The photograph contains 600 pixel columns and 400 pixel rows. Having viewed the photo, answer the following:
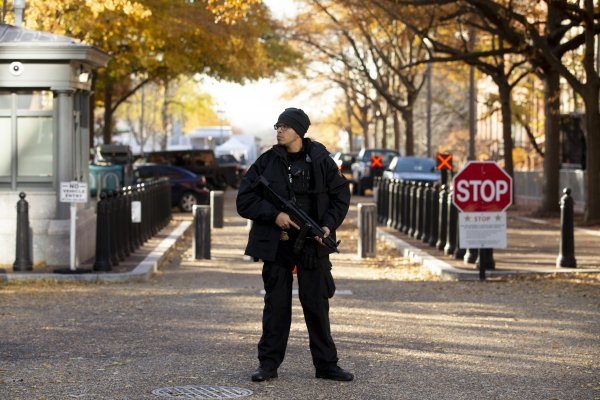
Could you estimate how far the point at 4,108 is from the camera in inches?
733

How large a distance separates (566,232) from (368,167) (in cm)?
3386

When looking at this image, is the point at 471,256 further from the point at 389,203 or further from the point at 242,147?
the point at 242,147

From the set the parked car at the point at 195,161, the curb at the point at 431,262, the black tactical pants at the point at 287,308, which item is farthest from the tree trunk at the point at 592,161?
the black tactical pants at the point at 287,308

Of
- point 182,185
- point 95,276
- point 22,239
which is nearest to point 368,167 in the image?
point 182,185

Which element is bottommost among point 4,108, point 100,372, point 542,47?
point 100,372

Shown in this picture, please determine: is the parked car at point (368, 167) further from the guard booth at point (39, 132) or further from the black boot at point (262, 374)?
the black boot at point (262, 374)

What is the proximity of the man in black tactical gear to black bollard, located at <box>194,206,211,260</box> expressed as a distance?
39.6 feet

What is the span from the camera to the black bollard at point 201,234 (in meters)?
20.8

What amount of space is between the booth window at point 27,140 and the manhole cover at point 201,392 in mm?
10701

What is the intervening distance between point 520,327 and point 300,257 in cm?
398

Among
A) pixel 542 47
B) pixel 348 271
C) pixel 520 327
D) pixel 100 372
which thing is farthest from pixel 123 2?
pixel 100 372

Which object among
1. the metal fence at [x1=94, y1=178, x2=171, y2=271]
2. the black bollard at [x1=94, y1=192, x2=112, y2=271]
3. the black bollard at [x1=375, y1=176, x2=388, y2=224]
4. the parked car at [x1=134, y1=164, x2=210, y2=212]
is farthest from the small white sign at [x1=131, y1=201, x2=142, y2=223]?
the parked car at [x1=134, y1=164, x2=210, y2=212]

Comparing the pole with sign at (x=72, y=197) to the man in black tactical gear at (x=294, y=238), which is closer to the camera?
the man in black tactical gear at (x=294, y=238)

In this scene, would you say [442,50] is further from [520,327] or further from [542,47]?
[520,327]
